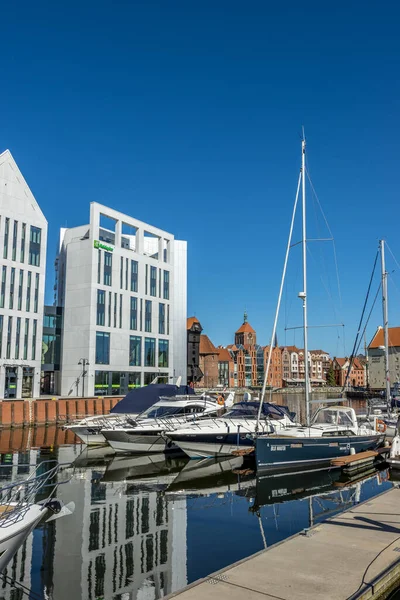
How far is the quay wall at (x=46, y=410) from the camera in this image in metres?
41.1

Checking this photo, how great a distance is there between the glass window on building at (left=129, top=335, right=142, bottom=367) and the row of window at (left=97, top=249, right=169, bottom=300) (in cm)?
630

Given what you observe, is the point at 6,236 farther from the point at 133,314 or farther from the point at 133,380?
the point at 133,380

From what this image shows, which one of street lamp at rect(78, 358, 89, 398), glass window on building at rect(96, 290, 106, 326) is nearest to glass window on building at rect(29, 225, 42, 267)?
glass window on building at rect(96, 290, 106, 326)

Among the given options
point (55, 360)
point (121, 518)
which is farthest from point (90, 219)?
point (121, 518)

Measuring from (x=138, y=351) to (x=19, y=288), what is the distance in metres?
18.1

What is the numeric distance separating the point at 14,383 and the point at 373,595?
48967 millimetres

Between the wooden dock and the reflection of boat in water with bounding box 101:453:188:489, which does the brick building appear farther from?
the wooden dock

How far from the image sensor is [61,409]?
1797 inches

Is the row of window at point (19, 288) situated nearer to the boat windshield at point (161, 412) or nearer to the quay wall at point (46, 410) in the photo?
the quay wall at point (46, 410)

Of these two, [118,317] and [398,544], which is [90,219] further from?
[398,544]

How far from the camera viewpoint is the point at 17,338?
52.1m

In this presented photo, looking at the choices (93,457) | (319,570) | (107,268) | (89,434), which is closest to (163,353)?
(107,268)

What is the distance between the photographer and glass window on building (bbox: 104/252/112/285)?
2402 inches

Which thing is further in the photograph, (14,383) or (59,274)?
(59,274)
